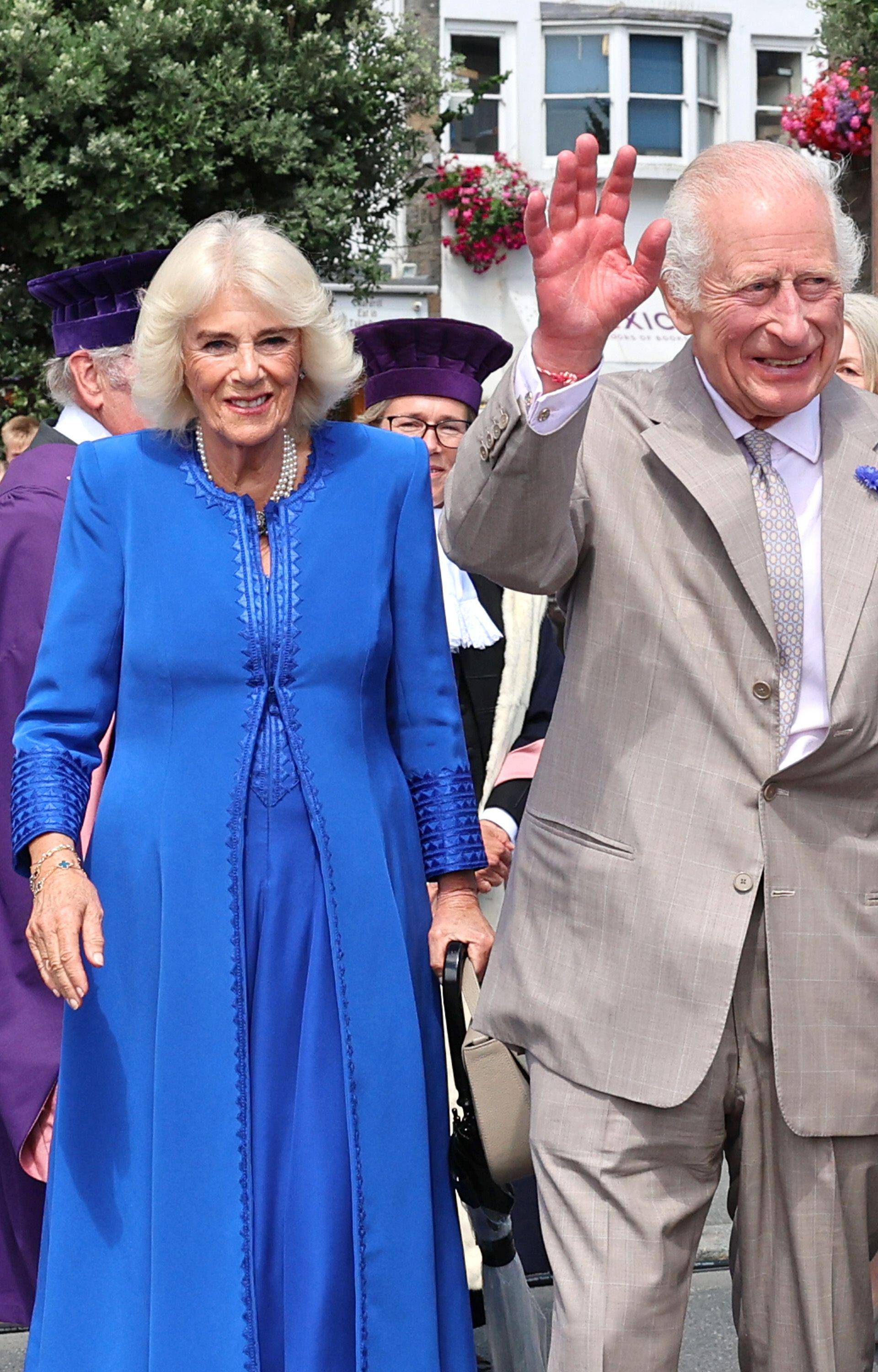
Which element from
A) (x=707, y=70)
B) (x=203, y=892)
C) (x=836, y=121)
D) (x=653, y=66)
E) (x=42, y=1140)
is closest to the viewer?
(x=203, y=892)

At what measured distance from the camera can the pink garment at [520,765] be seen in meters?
3.89

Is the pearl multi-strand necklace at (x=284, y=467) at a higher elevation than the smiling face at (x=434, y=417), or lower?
lower

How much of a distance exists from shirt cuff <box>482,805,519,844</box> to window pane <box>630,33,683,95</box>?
65.2 ft

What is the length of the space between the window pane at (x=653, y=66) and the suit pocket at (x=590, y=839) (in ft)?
68.6

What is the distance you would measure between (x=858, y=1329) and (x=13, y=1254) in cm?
171

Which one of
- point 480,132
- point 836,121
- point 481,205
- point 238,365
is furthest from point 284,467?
point 480,132

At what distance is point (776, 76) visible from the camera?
75.8ft

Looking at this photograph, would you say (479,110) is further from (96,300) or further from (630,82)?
(96,300)

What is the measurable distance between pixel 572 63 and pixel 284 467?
66.6ft

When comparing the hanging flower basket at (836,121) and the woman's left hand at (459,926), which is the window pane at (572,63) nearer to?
the hanging flower basket at (836,121)

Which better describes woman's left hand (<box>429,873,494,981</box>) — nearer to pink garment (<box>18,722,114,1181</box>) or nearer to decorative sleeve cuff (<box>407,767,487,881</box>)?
decorative sleeve cuff (<box>407,767,487,881</box>)

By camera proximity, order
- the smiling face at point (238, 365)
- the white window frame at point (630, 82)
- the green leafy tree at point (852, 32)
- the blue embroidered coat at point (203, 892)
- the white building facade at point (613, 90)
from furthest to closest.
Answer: the white window frame at point (630, 82), the white building facade at point (613, 90), the green leafy tree at point (852, 32), the smiling face at point (238, 365), the blue embroidered coat at point (203, 892)

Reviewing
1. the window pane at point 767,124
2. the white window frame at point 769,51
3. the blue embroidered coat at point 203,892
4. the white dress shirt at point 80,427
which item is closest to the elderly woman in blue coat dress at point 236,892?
the blue embroidered coat at point 203,892

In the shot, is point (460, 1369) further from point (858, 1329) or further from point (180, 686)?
point (180, 686)
